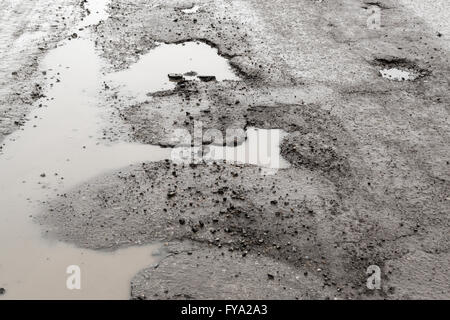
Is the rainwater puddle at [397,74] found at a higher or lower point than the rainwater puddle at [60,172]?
higher

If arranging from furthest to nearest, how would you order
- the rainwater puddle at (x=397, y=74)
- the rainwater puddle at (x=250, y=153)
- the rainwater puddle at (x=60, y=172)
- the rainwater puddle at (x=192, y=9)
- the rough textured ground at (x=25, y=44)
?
the rainwater puddle at (x=192, y=9), the rainwater puddle at (x=397, y=74), the rough textured ground at (x=25, y=44), the rainwater puddle at (x=250, y=153), the rainwater puddle at (x=60, y=172)

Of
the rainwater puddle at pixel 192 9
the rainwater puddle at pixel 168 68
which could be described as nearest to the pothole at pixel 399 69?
the rainwater puddle at pixel 168 68

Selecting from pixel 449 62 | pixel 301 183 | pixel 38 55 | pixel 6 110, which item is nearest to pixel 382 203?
pixel 301 183

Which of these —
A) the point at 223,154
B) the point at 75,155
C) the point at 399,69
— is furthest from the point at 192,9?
the point at 75,155

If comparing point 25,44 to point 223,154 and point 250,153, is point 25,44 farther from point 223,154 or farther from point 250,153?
point 250,153

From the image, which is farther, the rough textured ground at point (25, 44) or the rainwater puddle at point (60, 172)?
the rough textured ground at point (25, 44)

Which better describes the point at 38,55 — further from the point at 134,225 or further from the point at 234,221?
the point at 234,221

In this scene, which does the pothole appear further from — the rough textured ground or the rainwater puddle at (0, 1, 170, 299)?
the rough textured ground

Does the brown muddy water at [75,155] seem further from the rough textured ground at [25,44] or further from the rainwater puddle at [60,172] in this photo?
the rough textured ground at [25,44]
